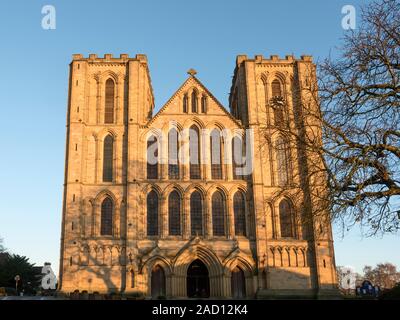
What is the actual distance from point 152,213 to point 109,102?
10.2 m

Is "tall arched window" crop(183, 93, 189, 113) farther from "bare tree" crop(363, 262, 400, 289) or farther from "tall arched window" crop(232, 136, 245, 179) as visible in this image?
"bare tree" crop(363, 262, 400, 289)

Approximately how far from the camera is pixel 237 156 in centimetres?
3916

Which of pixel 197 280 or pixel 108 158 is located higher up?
pixel 108 158

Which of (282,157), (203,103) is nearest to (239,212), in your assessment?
(282,157)

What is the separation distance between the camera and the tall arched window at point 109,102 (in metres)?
39.8

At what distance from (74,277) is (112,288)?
2.84m

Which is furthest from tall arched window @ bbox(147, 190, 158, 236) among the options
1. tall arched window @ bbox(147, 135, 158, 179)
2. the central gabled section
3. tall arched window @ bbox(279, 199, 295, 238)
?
tall arched window @ bbox(279, 199, 295, 238)

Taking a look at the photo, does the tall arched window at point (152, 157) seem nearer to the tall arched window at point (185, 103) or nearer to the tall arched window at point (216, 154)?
the tall arched window at point (185, 103)

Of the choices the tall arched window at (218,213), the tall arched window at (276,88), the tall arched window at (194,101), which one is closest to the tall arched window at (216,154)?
the tall arched window at (218,213)

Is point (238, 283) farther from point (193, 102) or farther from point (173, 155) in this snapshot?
point (193, 102)

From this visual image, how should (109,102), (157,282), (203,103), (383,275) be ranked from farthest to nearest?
(383,275)
(203,103)
(109,102)
(157,282)
